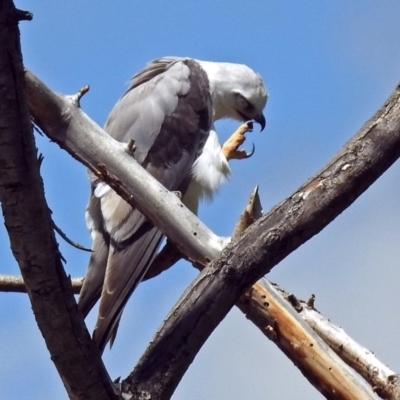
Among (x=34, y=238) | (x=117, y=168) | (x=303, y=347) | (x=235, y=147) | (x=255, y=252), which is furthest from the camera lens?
(x=235, y=147)

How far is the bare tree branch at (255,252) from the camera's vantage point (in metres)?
2.74

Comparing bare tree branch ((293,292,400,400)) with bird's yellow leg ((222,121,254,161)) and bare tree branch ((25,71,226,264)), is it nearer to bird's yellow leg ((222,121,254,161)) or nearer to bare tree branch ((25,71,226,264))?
bare tree branch ((25,71,226,264))

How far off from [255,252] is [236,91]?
4202mm

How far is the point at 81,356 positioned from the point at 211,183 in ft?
11.1

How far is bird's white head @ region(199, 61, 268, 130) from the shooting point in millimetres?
6758

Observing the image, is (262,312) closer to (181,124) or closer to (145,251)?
(145,251)

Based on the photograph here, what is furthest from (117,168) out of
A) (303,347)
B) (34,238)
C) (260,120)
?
(260,120)

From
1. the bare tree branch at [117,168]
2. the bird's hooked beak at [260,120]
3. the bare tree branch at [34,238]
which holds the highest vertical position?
the bird's hooked beak at [260,120]

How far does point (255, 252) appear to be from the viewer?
2754mm

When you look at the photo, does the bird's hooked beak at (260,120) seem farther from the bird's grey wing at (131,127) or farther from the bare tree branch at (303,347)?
the bare tree branch at (303,347)

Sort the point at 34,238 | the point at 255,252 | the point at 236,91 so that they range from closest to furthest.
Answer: the point at 34,238 < the point at 255,252 < the point at 236,91

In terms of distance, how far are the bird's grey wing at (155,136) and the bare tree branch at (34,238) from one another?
2214 mm

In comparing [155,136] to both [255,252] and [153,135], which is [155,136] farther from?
[255,252]

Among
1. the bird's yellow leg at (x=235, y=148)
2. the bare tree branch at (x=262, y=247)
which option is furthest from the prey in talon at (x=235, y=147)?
the bare tree branch at (x=262, y=247)
